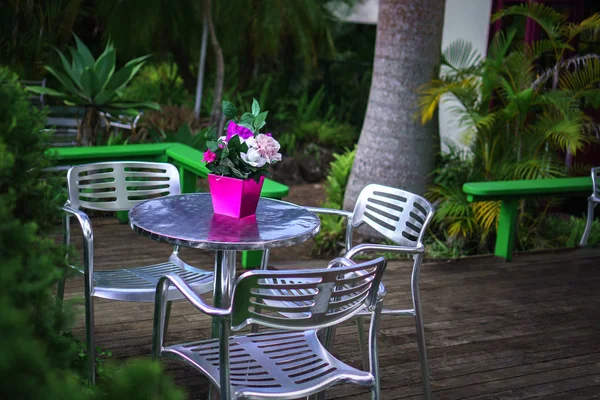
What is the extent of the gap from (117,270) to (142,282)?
10.8 inches

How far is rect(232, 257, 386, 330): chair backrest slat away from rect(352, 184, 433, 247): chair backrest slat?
79cm

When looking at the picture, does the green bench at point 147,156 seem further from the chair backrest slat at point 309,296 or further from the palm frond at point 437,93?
the chair backrest slat at point 309,296

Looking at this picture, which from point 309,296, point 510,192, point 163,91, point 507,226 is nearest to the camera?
point 309,296

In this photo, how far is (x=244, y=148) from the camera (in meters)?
2.86

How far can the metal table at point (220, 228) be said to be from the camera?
105 inches

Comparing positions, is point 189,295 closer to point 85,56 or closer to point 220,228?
point 220,228

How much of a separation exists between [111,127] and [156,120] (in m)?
0.90

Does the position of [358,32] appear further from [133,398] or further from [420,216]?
[133,398]

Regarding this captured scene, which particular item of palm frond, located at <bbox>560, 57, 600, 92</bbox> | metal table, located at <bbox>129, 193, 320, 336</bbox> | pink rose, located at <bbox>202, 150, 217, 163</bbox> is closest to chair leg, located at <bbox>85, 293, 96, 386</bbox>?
metal table, located at <bbox>129, 193, 320, 336</bbox>

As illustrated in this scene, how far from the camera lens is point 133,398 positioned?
894 mm

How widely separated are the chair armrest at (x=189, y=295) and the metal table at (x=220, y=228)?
0.67 feet

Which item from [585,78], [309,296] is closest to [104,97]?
[585,78]

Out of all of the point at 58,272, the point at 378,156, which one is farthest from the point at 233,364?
the point at 378,156

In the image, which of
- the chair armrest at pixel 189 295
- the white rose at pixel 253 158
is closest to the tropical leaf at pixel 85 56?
the white rose at pixel 253 158
